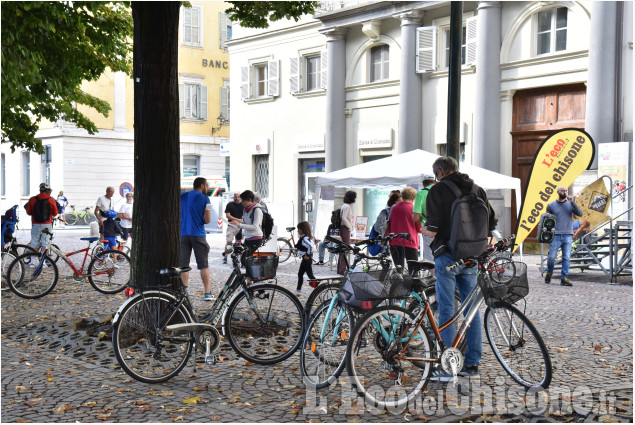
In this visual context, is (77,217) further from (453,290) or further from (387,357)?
(387,357)

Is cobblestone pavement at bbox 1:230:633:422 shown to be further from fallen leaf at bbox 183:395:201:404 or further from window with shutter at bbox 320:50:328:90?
window with shutter at bbox 320:50:328:90

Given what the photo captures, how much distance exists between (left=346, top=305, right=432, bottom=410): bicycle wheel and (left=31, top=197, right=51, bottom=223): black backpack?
1063 centimetres

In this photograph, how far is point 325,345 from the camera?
620 centimetres

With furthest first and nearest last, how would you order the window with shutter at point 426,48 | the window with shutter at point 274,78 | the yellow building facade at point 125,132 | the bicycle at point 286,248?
1. the yellow building facade at point 125,132
2. the window with shutter at point 274,78
3. the window with shutter at point 426,48
4. the bicycle at point 286,248

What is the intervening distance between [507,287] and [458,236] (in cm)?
54

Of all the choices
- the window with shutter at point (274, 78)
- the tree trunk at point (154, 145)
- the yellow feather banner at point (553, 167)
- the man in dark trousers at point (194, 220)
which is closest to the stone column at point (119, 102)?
the window with shutter at point (274, 78)

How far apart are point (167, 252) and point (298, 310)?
1.71 m

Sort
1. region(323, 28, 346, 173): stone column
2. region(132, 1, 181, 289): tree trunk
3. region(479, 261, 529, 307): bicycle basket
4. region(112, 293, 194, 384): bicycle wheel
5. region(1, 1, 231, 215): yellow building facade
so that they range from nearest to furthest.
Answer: region(479, 261, 529, 307): bicycle basket < region(112, 293, 194, 384): bicycle wheel < region(132, 1, 181, 289): tree trunk < region(323, 28, 346, 173): stone column < region(1, 1, 231, 215): yellow building facade

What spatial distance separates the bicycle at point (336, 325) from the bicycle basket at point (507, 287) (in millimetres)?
443

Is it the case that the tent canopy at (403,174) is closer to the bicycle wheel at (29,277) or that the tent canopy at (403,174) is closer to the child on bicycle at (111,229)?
the child on bicycle at (111,229)

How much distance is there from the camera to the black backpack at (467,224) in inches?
249

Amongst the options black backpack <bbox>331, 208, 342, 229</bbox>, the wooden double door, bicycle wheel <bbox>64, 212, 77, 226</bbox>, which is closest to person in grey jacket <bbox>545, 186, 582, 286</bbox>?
black backpack <bbox>331, 208, 342, 229</bbox>

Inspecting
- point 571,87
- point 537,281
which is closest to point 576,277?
point 537,281

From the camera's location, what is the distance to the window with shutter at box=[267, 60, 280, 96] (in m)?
29.0
